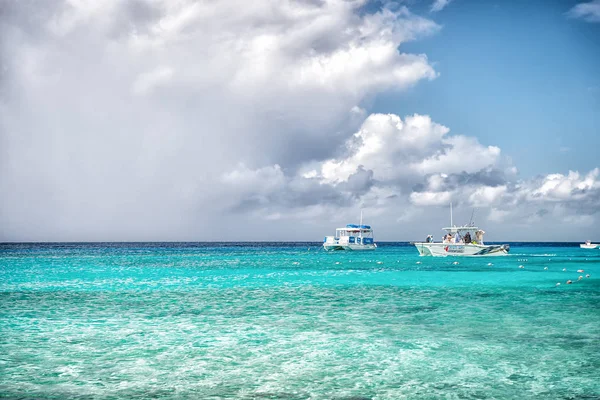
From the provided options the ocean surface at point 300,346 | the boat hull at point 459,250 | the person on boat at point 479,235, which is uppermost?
the person on boat at point 479,235

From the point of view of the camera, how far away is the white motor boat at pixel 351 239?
351 feet

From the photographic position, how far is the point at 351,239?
107 m

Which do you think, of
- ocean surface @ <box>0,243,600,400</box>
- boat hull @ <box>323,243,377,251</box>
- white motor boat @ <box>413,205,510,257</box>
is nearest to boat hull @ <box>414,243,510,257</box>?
white motor boat @ <box>413,205,510,257</box>

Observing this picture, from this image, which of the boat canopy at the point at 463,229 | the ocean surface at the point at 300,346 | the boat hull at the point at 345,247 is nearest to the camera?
the ocean surface at the point at 300,346

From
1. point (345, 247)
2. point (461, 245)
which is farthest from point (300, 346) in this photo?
point (345, 247)

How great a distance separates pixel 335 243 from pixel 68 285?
256ft

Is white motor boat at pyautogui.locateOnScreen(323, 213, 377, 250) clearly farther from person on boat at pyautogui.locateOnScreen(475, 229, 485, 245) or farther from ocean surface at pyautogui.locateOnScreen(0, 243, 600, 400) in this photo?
ocean surface at pyautogui.locateOnScreen(0, 243, 600, 400)

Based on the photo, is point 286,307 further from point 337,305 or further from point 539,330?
point 539,330

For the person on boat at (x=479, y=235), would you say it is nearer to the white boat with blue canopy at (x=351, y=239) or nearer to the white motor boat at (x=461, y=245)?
the white motor boat at (x=461, y=245)

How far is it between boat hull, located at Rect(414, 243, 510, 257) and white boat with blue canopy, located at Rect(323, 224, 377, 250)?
29473mm

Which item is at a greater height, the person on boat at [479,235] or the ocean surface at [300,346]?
the person on boat at [479,235]

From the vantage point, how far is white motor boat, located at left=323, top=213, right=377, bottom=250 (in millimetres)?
106875

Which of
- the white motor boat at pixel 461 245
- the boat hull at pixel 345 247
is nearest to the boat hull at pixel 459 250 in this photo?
the white motor boat at pixel 461 245

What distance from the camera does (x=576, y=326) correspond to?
17.7 m
